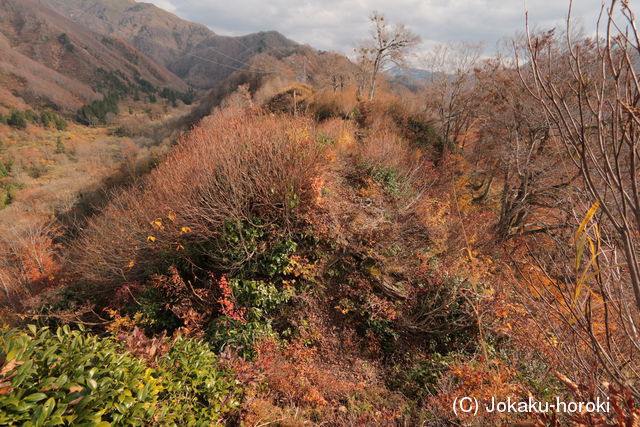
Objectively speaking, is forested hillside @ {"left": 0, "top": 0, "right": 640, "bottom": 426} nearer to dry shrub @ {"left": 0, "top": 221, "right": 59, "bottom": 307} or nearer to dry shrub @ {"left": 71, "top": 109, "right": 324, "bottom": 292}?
dry shrub @ {"left": 71, "top": 109, "right": 324, "bottom": 292}

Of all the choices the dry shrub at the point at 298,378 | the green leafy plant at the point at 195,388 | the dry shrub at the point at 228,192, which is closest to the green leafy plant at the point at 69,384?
the green leafy plant at the point at 195,388

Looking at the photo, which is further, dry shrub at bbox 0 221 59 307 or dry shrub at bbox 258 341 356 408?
dry shrub at bbox 0 221 59 307

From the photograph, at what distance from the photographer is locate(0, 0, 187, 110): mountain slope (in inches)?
3853

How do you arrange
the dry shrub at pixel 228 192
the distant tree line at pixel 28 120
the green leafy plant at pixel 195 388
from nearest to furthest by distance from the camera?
the green leafy plant at pixel 195 388
the dry shrub at pixel 228 192
the distant tree line at pixel 28 120

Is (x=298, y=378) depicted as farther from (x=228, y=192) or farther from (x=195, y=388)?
(x=228, y=192)

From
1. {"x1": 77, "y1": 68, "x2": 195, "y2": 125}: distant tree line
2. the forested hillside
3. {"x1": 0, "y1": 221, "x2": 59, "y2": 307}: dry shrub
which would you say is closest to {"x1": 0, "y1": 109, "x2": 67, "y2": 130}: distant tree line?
{"x1": 77, "y1": 68, "x2": 195, "y2": 125}: distant tree line

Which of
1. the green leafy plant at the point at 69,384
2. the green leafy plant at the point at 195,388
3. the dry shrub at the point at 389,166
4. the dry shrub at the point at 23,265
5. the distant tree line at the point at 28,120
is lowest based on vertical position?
the dry shrub at the point at 23,265

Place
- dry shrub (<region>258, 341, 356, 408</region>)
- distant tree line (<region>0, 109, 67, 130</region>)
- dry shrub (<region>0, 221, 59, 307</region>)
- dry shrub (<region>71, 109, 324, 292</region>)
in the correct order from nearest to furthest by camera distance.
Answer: dry shrub (<region>258, 341, 356, 408</region>) → dry shrub (<region>71, 109, 324, 292</region>) → dry shrub (<region>0, 221, 59, 307</region>) → distant tree line (<region>0, 109, 67, 130</region>)

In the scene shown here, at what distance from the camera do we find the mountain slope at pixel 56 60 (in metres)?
97.9

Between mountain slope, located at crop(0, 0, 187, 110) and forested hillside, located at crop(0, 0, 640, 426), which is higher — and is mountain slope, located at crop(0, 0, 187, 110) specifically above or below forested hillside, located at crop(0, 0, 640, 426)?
above

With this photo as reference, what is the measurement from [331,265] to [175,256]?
3885 mm

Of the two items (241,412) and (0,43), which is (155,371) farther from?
(0,43)

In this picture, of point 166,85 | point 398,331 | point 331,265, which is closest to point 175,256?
point 331,265

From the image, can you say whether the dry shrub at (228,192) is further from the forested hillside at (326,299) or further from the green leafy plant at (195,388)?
the green leafy plant at (195,388)
